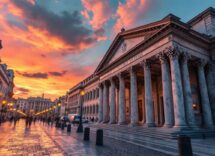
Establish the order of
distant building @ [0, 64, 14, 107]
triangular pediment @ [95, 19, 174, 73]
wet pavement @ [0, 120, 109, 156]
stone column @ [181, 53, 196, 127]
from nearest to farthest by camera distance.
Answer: wet pavement @ [0, 120, 109, 156] < stone column @ [181, 53, 196, 127] < triangular pediment @ [95, 19, 174, 73] < distant building @ [0, 64, 14, 107]

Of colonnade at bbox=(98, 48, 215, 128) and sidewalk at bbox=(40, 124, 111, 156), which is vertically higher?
colonnade at bbox=(98, 48, 215, 128)

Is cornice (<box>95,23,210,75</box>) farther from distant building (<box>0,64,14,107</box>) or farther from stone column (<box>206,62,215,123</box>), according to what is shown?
distant building (<box>0,64,14,107</box>)

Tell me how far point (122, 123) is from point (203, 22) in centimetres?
1692

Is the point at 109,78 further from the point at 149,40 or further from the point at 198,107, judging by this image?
the point at 198,107

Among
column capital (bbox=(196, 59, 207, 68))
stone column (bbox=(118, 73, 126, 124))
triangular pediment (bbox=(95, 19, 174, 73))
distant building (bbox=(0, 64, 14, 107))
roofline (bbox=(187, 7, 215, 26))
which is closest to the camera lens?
triangular pediment (bbox=(95, 19, 174, 73))

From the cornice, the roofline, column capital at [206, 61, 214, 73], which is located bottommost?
column capital at [206, 61, 214, 73]

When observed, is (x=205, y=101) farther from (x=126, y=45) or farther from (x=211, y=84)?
(x=126, y=45)

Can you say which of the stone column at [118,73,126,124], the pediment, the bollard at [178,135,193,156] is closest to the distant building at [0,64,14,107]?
the pediment

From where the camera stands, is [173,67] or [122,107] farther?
[122,107]

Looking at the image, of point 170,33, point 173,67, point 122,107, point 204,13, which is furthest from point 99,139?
point 204,13

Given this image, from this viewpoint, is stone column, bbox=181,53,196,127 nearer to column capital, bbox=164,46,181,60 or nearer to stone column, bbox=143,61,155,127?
column capital, bbox=164,46,181,60

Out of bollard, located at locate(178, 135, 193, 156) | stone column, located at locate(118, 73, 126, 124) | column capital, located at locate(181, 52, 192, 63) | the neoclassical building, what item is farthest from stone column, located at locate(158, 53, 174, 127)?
bollard, located at locate(178, 135, 193, 156)

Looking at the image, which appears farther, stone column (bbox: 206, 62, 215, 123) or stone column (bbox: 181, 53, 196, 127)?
stone column (bbox: 206, 62, 215, 123)

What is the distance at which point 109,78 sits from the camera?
26219 mm
